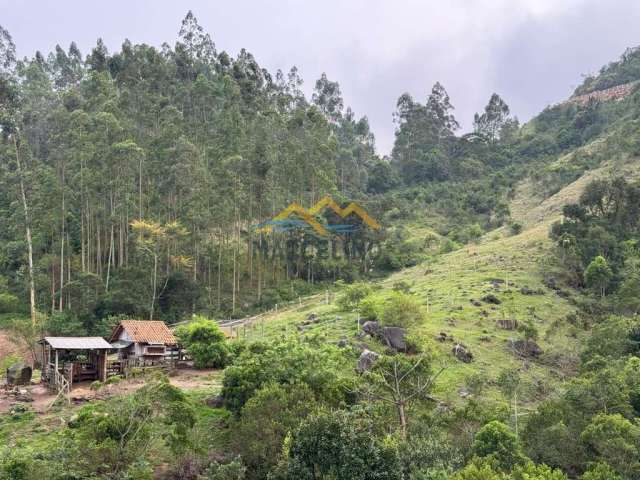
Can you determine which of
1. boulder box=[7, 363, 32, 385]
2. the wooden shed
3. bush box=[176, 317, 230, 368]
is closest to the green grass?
bush box=[176, 317, 230, 368]

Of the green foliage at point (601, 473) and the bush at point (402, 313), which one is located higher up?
the bush at point (402, 313)

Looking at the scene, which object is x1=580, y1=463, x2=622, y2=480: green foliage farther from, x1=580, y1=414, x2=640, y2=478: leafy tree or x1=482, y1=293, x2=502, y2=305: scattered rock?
x1=482, y1=293, x2=502, y2=305: scattered rock

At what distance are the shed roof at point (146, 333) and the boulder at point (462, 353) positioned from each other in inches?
521

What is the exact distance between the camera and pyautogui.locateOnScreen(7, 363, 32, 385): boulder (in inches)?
1023

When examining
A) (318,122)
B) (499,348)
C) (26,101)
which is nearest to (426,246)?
(318,122)

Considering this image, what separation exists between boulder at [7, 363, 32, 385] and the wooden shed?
834 mm

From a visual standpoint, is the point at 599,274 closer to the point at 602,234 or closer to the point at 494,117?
the point at 602,234

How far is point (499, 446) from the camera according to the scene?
1817 cm

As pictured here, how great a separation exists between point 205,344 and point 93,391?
563 cm

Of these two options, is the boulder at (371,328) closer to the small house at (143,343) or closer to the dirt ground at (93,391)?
the dirt ground at (93,391)

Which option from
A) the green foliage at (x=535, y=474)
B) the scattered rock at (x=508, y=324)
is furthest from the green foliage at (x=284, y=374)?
the scattered rock at (x=508, y=324)

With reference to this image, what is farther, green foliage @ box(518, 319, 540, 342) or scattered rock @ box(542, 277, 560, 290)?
scattered rock @ box(542, 277, 560, 290)

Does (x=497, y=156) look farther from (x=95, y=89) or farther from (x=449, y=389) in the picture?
(x=449, y=389)

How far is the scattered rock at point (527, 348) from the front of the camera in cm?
3206
